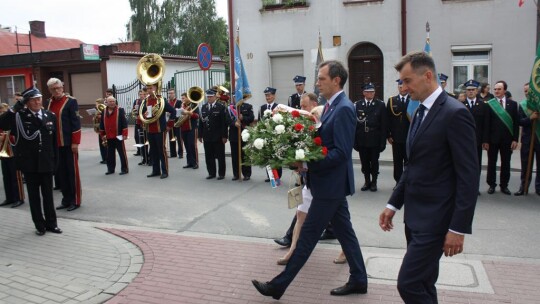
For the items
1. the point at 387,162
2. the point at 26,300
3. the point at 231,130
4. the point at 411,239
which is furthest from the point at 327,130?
the point at 387,162

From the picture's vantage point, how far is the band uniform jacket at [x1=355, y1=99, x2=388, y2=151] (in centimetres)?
990

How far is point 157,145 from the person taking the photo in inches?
473

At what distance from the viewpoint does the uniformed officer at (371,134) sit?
990cm

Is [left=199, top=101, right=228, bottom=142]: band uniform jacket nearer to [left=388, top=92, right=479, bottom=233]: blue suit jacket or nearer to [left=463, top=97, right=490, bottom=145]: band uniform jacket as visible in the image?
[left=463, top=97, right=490, bottom=145]: band uniform jacket

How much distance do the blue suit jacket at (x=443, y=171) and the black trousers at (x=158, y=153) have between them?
29.5ft

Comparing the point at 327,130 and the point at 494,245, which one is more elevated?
the point at 327,130

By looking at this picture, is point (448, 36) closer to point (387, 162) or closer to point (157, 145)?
point (387, 162)

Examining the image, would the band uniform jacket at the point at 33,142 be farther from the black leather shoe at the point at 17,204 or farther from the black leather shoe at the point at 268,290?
the black leather shoe at the point at 268,290

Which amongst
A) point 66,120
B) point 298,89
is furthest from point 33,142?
point 298,89

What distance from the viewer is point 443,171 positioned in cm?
326

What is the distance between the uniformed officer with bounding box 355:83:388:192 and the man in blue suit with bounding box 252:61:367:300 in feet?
16.9

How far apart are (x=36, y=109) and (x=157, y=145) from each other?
4.85m

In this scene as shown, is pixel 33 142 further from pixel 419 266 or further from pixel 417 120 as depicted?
pixel 419 266

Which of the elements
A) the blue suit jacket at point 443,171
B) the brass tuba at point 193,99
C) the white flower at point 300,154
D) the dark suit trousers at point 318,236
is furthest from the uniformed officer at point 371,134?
the blue suit jacket at point 443,171
